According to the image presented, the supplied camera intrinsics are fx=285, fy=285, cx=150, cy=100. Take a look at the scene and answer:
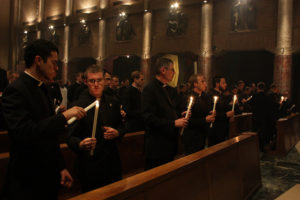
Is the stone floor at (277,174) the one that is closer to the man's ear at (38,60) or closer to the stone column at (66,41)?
the man's ear at (38,60)

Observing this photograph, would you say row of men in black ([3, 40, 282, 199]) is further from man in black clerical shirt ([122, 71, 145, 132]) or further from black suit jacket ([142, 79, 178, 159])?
man in black clerical shirt ([122, 71, 145, 132])

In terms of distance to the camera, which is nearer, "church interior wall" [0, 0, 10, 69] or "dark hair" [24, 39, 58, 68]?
"dark hair" [24, 39, 58, 68]

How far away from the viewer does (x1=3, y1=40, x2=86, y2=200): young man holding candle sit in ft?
5.55

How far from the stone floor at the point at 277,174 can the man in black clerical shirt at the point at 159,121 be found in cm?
191

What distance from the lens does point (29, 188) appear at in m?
1.77

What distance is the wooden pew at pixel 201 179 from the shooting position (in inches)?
70.9

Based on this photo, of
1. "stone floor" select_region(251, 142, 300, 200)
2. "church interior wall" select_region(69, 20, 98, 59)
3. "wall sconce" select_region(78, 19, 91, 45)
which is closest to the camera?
"stone floor" select_region(251, 142, 300, 200)

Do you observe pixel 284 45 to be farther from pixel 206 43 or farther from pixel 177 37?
pixel 177 37

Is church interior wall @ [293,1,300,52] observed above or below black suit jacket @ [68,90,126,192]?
above

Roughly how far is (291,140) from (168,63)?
670 centimetres

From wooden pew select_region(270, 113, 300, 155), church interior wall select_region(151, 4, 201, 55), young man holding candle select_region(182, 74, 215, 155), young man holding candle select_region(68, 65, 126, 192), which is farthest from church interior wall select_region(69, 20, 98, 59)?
young man holding candle select_region(68, 65, 126, 192)

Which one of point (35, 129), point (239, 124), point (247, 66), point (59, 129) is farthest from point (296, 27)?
point (35, 129)

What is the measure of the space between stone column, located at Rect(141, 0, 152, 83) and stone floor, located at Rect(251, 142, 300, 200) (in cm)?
1130

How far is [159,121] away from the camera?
296cm
